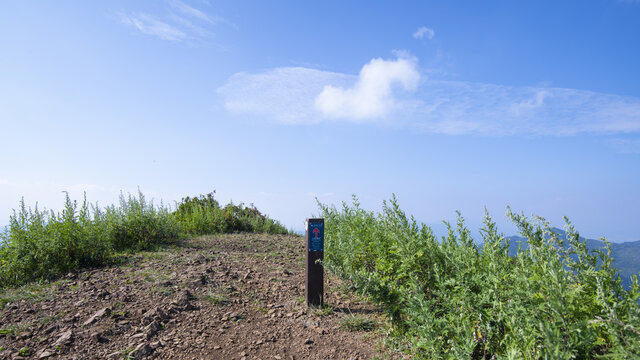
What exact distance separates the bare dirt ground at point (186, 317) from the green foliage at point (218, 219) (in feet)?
17.1

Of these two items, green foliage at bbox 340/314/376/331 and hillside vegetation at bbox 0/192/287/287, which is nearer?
green foliage at bbox 340/314/376/331

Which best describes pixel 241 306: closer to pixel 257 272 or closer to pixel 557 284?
pixel 257 272

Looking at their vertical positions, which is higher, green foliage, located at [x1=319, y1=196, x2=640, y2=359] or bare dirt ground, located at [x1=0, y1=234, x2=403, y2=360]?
green foliage, located at [x1=319, y1=196, x2=640, y2=359]

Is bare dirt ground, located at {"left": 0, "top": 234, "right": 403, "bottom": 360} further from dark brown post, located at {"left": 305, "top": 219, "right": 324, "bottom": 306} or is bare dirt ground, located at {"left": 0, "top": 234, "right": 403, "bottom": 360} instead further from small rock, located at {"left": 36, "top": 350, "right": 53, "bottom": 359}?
dark brown post, located at {"left": 305, "top": 219, "right": 324, "bottom": 306}

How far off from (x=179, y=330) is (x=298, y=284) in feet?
6.40

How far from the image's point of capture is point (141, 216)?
26.7ft

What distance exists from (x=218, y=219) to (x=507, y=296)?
10.1 meters

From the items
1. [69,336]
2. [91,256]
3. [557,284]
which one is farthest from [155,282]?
[557,284]

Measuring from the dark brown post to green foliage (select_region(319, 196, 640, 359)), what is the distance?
656 millimetres

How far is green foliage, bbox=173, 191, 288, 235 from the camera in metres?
11.2

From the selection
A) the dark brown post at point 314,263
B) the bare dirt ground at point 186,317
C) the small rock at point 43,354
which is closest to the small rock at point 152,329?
the bare dirt ground at point 186,317

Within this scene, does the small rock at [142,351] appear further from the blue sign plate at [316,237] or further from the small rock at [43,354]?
the blue sign plate at [316,237]

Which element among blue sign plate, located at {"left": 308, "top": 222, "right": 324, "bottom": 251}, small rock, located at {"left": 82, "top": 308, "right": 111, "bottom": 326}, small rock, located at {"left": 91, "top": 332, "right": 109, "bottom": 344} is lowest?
small rock, located at {"left": 91, "top": 332, "right": 109, "bottom": 344}

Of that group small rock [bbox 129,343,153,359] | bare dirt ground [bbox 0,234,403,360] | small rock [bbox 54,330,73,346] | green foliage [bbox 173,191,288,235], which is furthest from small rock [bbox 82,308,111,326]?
green foliage [bbox 173,191,288,235]
